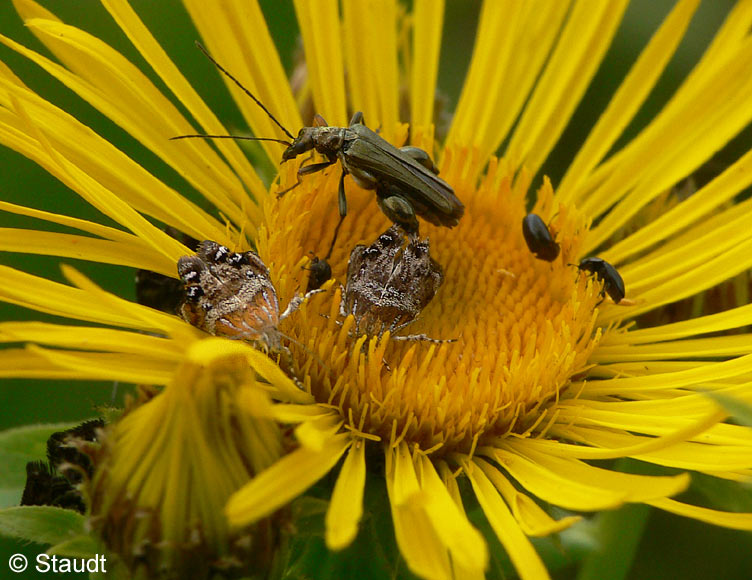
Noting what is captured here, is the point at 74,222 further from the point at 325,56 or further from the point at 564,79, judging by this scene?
the point at 564,79

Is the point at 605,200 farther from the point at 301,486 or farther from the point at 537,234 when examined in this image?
the point at 301,486

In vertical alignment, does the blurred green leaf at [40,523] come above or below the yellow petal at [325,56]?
below

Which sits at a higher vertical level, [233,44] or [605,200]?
[233,44]

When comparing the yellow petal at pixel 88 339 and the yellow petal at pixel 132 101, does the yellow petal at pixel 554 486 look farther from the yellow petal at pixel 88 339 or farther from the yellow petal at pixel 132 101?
the yellow petal at pixel 132 101

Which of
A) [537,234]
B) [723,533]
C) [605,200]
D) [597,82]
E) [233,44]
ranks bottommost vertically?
[723,533]

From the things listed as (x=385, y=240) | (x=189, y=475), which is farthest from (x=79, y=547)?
(x=385, y=240)

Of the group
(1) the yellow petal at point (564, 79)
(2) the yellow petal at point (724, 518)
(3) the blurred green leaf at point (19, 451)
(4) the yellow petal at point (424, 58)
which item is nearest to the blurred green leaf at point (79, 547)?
(3) the blurred green leaf at point (19, 451)

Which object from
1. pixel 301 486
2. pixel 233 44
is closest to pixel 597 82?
pixel 233 44
